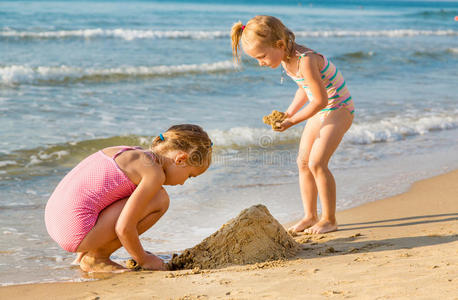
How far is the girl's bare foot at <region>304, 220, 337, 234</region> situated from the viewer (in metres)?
3.59

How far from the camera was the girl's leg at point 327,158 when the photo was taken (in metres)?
3.63

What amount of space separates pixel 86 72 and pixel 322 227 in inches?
309

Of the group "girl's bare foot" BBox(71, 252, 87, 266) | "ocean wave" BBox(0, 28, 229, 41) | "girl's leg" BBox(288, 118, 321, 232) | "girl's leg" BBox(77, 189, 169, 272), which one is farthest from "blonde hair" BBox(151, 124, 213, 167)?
"ocean wave" BBox(0, 28, 229, 41)

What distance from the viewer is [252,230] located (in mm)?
2959

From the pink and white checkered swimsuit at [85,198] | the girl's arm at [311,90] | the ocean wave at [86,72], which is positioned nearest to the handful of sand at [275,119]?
the girl's arm at [311,90]

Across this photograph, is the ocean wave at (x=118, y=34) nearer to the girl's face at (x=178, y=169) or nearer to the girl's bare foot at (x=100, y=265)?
the girl's bare foot at (x=100, y=265)

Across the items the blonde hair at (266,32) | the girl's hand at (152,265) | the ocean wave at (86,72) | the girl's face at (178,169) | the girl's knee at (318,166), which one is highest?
the ocean wave at (86,72)

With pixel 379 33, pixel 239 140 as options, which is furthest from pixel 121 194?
pixel 379 33

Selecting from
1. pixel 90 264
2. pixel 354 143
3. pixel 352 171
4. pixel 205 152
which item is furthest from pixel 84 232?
pixel 354 143

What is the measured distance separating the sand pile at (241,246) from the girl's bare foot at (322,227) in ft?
1.95

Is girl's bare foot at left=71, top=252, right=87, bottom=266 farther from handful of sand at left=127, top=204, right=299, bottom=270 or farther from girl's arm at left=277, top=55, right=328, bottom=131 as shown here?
girl's arm at left=277, top=55, right=328, bottom=131

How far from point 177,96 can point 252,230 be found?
6132 millimetres

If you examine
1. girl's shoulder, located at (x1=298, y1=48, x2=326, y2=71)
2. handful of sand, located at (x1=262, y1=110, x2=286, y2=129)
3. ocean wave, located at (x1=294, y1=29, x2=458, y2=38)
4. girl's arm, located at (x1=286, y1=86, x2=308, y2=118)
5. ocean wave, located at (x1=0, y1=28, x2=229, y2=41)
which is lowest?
handful of sand, located at (x1=262, y1=110, x2=286, y2=129)

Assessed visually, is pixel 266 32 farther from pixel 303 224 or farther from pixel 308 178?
pixel 303 224
